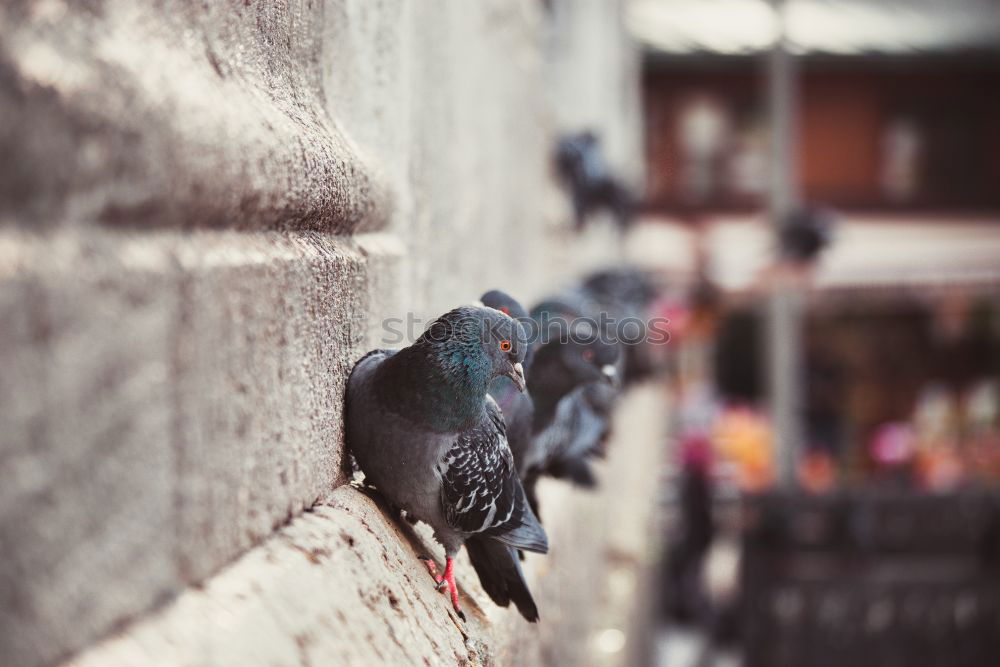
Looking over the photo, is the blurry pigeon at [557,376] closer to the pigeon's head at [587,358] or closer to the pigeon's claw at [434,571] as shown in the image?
the pigeon's head at [587,358]

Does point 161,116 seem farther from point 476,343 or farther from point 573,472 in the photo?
point 573,472

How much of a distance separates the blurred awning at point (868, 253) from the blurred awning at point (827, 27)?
280 cm

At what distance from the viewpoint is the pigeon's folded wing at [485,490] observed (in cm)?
153

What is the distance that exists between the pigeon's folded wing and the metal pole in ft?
24.6

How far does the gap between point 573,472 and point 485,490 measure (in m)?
0.86

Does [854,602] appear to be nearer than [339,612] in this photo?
No

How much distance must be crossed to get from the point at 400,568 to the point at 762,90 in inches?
574

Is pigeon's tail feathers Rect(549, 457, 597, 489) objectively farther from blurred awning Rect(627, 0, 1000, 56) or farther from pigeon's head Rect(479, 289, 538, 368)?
blurred awning Rect(627, 0, 1000, 56)

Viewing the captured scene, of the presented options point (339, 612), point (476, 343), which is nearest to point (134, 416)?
point (339, 612)

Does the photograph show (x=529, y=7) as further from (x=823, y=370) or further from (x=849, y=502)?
(x=823, y=370)

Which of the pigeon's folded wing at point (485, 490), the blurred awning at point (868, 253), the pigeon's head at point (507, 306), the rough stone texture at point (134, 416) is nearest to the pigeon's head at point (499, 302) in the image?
the pigeon's head at point (507, 306)

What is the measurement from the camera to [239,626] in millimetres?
1023

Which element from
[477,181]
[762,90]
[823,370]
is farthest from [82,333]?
[762,90]

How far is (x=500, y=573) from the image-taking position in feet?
5.62
